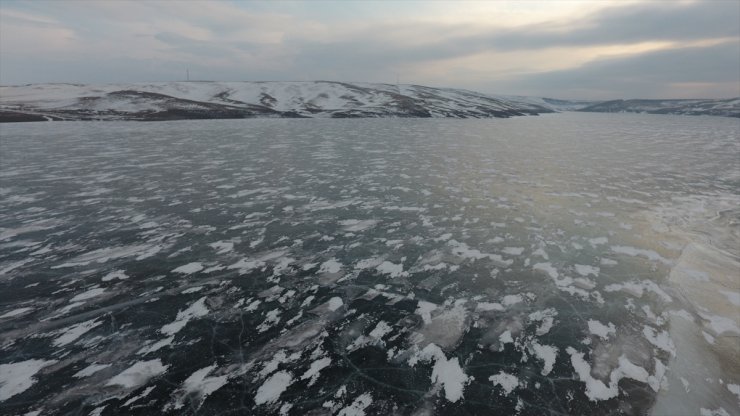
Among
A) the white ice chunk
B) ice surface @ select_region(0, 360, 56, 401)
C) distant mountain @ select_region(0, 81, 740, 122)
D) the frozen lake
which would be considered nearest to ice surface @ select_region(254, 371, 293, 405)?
the frozen lake

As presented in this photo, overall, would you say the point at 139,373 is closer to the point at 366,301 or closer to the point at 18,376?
the point at 18,376

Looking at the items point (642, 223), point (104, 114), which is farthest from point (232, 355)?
point (104, 114)

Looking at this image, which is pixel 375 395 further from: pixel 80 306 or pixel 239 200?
pixel 239 200

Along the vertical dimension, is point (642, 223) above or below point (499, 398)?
above

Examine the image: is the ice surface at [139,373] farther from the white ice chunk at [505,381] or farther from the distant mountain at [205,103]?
the distant mountain at [205,103]

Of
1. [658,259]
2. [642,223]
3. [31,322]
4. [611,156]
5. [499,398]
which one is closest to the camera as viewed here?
[499,398]

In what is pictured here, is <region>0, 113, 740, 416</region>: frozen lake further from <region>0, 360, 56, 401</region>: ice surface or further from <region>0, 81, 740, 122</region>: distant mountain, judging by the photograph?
<region>0, 81, 740, 122</region>: distant mountain

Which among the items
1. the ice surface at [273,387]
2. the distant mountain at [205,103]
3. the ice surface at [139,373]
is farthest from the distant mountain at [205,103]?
the ice surface at [273,387]
